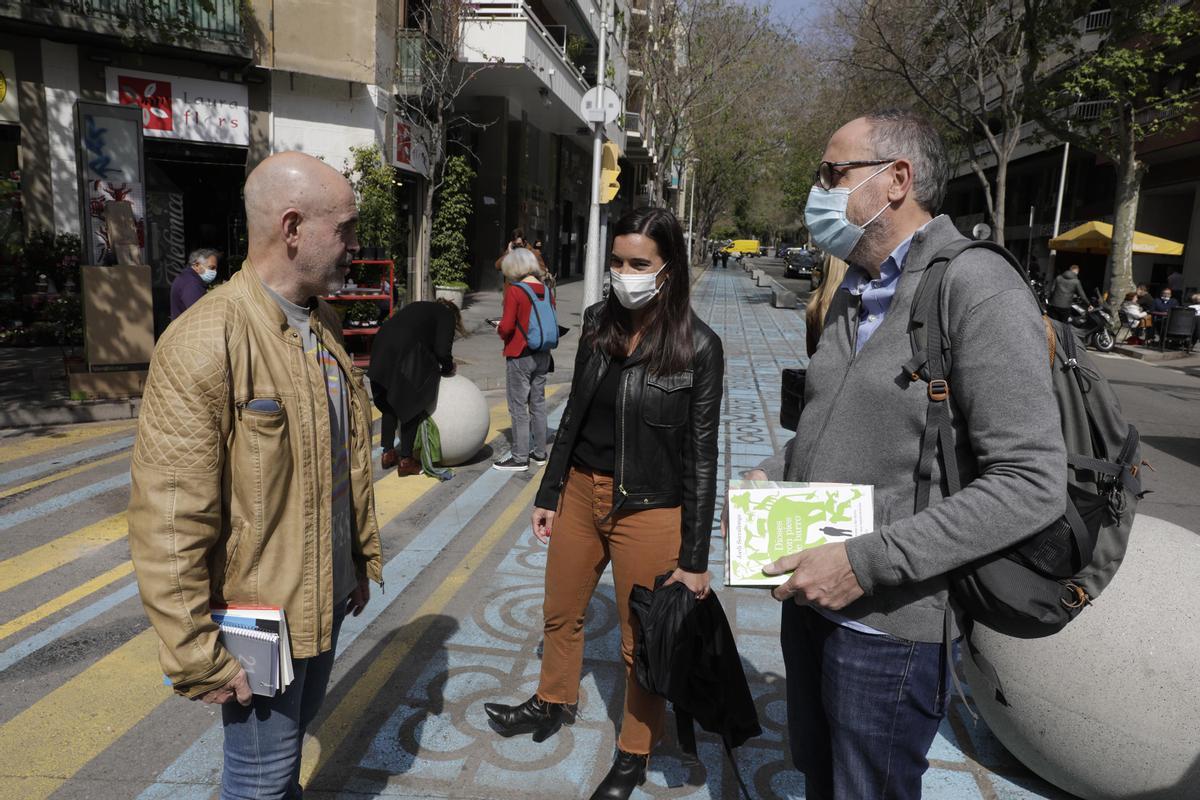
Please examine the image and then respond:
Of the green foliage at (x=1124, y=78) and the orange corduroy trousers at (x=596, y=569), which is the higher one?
A: the green foliage at (x=1124, y=78)

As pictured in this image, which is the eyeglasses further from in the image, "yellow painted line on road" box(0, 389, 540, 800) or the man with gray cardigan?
"yellow painted line on road" box(0, 389, 540, 800)

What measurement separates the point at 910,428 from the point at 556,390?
9186mm

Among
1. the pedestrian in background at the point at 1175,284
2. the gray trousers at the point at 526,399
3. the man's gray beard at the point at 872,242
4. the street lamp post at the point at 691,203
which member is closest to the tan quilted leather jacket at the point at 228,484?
the man's gray beard at the point at 872,242

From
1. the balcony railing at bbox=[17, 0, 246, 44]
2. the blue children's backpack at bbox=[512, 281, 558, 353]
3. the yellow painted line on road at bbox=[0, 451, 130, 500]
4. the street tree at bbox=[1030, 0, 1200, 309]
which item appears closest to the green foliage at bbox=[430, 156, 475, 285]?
the balcony railing at bbox=[17, 0, 246, 44]

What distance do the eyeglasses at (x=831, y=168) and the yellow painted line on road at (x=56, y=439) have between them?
7545 mm

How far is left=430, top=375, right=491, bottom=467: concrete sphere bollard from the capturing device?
278 inches

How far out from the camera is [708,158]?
4884cm

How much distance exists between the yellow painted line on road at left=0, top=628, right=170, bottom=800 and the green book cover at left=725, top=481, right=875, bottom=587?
8.64ft

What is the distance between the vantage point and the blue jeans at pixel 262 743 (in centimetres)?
202

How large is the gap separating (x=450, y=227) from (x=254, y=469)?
61.1ft

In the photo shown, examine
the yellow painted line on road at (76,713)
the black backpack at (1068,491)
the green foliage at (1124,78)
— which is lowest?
the yellow painted line on road at (76,713)

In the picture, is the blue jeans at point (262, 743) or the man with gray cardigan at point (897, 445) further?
the blue jeans at point (262, 743)

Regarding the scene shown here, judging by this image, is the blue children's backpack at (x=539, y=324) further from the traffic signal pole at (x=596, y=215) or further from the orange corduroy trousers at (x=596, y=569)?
the traffic signal pole at (x=596, y=215)

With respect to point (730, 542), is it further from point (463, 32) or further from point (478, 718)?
point (463, 32)
